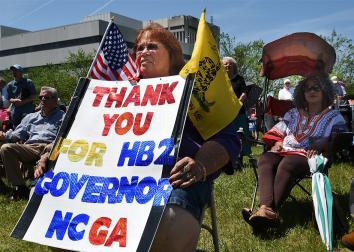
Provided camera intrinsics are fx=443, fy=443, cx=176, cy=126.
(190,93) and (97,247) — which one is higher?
(190,93)

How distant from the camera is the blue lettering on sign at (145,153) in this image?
2.06m

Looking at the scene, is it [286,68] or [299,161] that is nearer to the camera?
[299,161]

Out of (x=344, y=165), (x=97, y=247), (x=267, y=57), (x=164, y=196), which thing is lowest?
(x=344, y=165)

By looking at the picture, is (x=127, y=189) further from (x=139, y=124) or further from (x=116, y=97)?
(x=116, y=97)

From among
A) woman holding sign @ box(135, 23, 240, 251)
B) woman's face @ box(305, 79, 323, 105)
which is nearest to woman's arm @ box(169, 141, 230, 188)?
woman holding sign @ box(135, 23, 240, 251)

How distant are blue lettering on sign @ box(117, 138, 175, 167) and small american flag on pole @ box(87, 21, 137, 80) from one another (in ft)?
2.22

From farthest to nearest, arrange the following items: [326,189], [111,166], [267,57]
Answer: [267,57] → [326,189] → [111,166]

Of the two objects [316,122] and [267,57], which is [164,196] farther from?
[267,57]

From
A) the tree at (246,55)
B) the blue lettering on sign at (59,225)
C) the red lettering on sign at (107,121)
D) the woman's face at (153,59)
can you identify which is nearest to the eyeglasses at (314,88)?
the woman's face at (153,59)

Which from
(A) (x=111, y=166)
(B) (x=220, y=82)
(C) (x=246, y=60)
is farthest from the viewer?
(C) (x=246, y=60)

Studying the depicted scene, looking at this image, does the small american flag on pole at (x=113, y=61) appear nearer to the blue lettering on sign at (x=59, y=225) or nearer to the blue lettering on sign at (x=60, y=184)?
the blue lettering on sign at (x=60, y=184)

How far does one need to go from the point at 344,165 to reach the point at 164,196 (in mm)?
5703

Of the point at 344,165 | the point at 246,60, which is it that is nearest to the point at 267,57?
the point at 344,165

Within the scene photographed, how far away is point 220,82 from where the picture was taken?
91.5 inches
